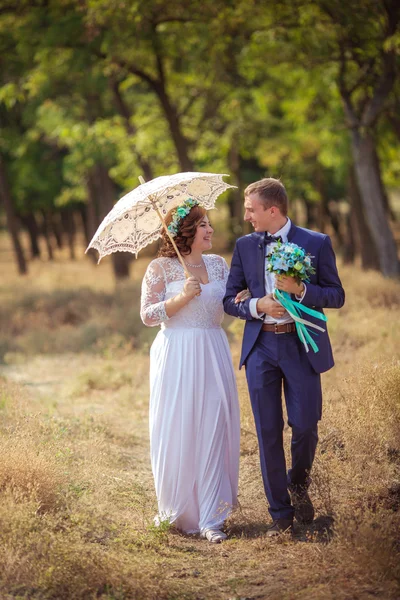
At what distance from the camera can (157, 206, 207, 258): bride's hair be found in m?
6.07

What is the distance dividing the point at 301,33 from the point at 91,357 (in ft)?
24.4

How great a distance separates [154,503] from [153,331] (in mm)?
6966

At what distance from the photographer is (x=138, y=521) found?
5945mm

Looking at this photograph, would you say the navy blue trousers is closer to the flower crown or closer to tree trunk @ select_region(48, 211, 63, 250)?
the flower crown

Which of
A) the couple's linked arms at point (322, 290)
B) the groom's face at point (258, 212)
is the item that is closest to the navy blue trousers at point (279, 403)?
the couple's linked arms at point (322, 290)

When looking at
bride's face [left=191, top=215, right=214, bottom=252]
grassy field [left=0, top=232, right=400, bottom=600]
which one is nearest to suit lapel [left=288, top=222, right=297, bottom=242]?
bride's face [left=191, top=215, right=214, bottom=252]

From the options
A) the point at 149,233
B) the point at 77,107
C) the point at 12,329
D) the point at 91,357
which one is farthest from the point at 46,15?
the point at 149,233

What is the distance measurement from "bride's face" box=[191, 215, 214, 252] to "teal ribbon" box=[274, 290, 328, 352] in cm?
96

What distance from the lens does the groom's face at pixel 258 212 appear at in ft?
17.9

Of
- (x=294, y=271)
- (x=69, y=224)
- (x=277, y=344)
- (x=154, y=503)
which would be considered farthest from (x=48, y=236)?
(x=294, y=271)

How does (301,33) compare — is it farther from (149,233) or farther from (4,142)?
(4,142)

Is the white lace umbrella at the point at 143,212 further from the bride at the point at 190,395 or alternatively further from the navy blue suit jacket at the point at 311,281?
the navy blue suit jacket at the point at 311,281

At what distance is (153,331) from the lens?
44.2 feet

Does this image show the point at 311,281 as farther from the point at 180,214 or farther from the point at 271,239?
the point at 180,214
